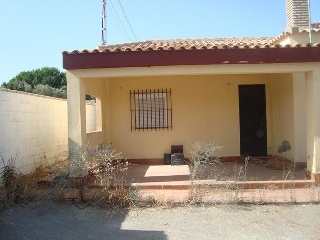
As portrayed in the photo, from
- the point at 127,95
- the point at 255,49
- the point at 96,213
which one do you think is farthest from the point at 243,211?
the point at 127,95

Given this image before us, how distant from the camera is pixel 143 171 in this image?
9.37m

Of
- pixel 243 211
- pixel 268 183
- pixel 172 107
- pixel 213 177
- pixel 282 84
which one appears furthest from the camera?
pixel 172 107

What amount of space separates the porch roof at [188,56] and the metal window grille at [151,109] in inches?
132

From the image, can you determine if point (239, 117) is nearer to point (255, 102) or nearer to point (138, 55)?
point (255, 102)

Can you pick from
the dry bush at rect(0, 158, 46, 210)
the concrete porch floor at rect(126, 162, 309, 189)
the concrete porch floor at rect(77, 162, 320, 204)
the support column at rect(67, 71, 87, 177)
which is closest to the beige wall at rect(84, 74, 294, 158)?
the concrete porch floor at rect(126, 162, 309, 189)

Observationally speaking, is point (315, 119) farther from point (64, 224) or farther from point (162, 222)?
point (64, 224)

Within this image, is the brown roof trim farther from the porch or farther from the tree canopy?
the tree canopy

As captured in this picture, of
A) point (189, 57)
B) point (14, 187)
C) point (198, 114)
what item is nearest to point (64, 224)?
point (14, 187)

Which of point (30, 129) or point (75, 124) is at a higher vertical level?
point (75, 124)

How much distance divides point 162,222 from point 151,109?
222 inches

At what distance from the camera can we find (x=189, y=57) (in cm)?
741

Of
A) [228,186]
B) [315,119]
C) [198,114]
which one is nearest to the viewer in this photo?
[228,186]

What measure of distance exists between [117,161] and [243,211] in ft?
15.9

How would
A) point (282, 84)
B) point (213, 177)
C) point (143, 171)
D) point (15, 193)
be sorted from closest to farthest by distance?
point (15, 193), point (213, 177), point (143, 171), point (282, 84)
